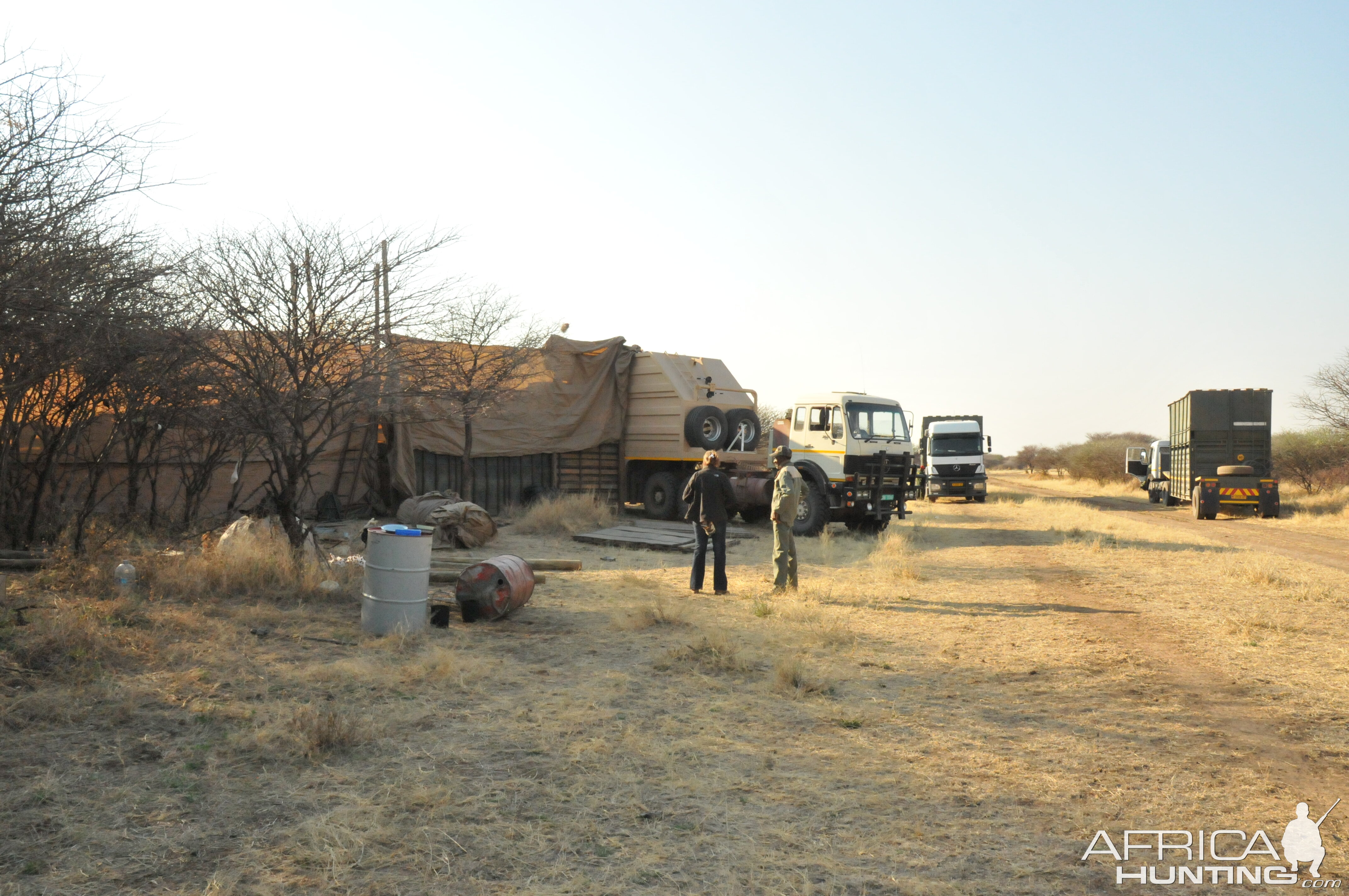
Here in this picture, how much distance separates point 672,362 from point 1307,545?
1333 centimetres

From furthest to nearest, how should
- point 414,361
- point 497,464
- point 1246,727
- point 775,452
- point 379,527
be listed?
point 497,464
point 775,452
point 414,361
point 379,527
point 1246,727

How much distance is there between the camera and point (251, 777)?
186 inches

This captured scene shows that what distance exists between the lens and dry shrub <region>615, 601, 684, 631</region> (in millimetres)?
8844

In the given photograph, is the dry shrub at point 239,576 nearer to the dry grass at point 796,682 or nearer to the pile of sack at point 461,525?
the pile of sack at point 461,525

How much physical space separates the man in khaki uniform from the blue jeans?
0.66 metres

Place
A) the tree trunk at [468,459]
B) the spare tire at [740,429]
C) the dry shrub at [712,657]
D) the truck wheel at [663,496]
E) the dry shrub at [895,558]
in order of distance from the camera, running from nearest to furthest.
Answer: the dry shrub at [712,657] → the dry shrub at [895,558] → the tree trunk at [468,459] → the spare tire at [740,429] → the truck wheel at [663,496]

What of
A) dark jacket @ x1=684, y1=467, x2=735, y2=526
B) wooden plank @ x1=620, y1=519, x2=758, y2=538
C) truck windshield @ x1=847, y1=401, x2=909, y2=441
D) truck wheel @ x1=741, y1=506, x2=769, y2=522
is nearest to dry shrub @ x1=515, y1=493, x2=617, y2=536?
wooden plank @ x1=620, y1=519, x2=758, y2=538

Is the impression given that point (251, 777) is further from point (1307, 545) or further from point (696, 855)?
point (1307, 545)

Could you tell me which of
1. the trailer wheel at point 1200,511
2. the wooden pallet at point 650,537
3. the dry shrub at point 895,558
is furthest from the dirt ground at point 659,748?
the trailer wheel at point 1200,511

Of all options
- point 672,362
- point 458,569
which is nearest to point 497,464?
point 672,362

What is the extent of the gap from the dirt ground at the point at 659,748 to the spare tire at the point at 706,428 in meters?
10.5

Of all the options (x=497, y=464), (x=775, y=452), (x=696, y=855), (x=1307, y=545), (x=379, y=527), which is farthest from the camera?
(x=497, y=464)

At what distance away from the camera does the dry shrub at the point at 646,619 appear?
29.0 feet

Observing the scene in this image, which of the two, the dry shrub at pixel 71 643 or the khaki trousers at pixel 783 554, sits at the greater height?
the khaki trousers at pixel 783 554
